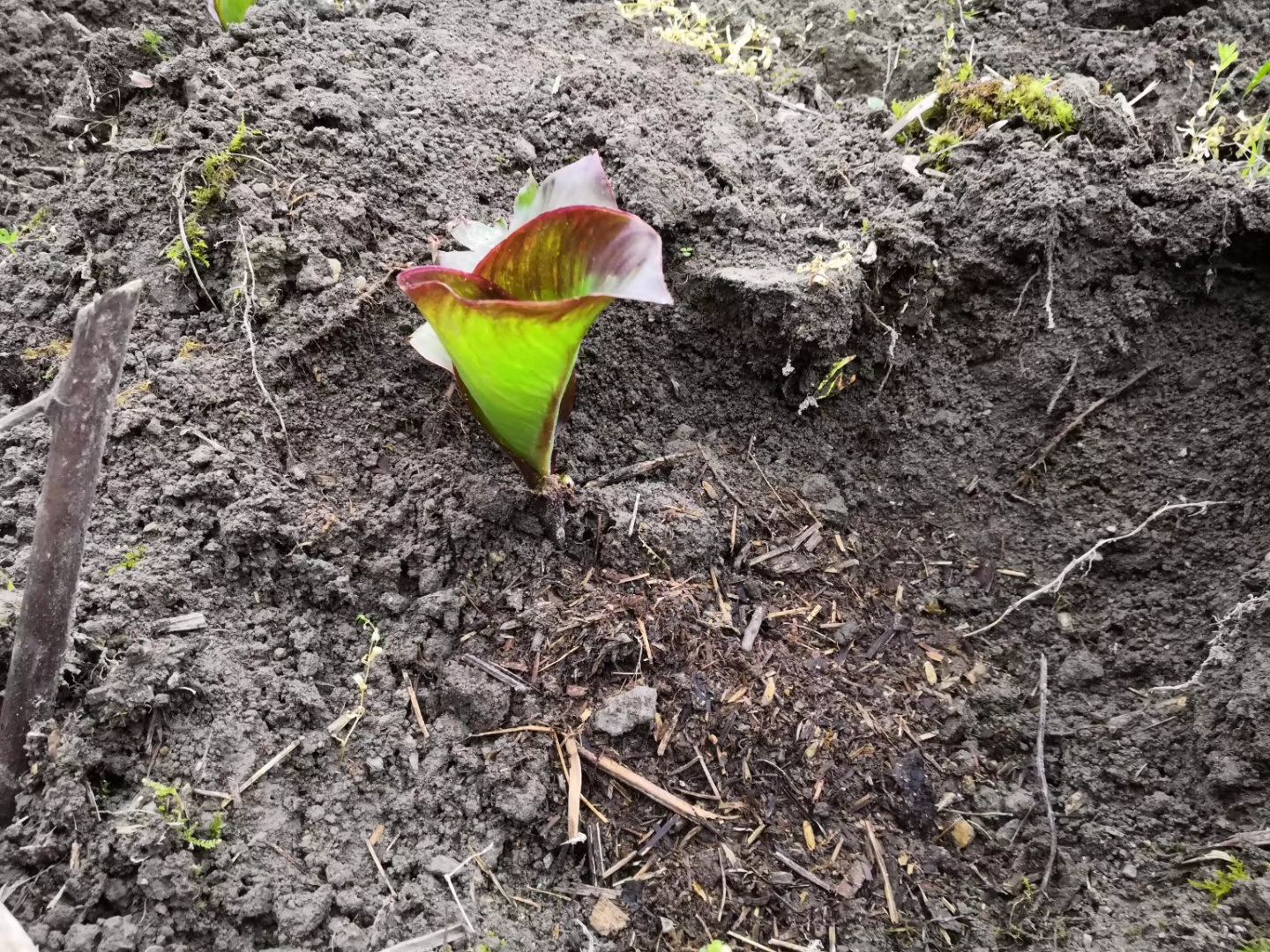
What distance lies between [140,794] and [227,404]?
698mm

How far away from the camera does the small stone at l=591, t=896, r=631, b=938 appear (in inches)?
46.6

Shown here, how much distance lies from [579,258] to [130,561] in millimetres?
888

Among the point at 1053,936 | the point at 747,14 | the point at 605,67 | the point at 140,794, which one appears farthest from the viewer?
the point at 747,14

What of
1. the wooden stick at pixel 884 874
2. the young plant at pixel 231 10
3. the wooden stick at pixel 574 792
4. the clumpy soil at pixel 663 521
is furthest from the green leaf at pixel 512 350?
the young plant at pixel 231 10

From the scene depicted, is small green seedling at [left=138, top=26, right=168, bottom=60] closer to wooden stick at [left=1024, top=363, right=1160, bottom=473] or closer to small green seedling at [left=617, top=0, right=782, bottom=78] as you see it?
small green seedling at [left=617, top=0, right=782, bottom=78]

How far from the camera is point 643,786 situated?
129 cm

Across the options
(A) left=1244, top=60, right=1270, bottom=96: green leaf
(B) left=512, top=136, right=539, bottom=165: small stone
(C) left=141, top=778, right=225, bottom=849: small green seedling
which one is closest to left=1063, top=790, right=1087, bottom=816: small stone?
(C) left=141, top=778, right=225, bottom=849: small green seedling

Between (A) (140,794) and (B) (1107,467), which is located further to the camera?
(B) (1107,467)

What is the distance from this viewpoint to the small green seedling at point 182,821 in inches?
42.2

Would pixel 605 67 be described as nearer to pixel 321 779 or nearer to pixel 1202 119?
pixel 1202 119

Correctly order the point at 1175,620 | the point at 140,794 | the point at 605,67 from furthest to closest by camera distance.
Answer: the point at 605,67, the point at 1175,620, the point at 140,794

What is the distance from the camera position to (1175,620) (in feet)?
4.79

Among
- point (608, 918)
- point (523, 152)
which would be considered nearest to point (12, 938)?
point (608, 918)

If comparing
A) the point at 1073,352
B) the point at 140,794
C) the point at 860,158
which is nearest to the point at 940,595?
the point at 1073,352
